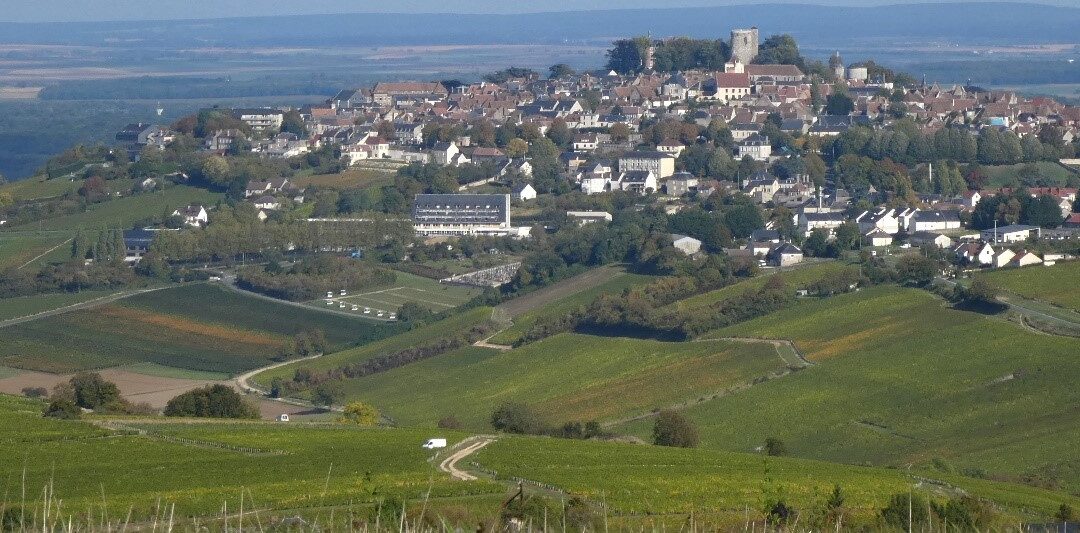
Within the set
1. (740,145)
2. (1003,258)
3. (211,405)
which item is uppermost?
(211,405)

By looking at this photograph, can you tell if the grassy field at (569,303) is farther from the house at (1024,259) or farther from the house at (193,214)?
the house at (193,214)

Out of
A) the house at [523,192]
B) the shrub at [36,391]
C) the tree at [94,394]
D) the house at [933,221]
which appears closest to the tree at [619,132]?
the house at [523,192]

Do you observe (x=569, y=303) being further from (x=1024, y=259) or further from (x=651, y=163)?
(x=651, y=163)

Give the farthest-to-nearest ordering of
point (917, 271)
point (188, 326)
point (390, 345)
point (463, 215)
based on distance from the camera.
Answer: point (463, 215) → point (188, 326) → point (390, 345) → point (917, 271)

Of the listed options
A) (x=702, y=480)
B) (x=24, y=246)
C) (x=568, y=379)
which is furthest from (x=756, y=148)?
(x=702, y=480)

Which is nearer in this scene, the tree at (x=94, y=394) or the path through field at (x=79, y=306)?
the tree at (x=94, y=394)

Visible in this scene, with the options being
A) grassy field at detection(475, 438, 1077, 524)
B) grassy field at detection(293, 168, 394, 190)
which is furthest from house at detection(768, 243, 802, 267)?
grassy field at detection(475, 438, 1077, 524)
